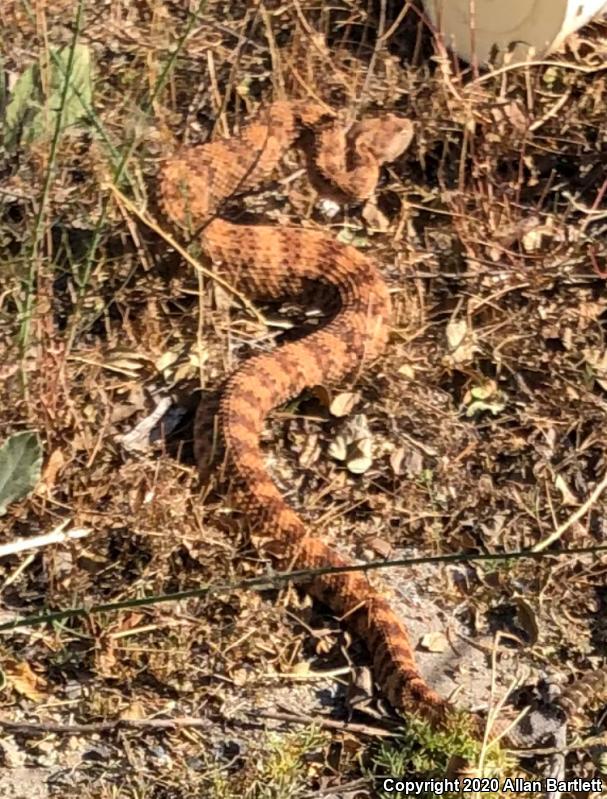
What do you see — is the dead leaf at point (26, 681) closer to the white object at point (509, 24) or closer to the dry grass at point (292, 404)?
the dry grass at point (292, 404)

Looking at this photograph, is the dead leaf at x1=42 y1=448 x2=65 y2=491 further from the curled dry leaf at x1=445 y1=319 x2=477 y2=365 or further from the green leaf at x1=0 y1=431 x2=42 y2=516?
the curled dry leaf at x1=445 y1=319 x2=477 y2=365

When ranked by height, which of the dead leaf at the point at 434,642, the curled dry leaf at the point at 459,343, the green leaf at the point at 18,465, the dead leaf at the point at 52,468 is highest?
the green leaf at the point at 18,465

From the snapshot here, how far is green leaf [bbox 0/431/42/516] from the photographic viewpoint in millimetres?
3303

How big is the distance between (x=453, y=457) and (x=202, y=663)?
1200 millimetres

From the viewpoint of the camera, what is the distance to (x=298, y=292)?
199 inches

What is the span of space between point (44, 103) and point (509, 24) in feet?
7.87

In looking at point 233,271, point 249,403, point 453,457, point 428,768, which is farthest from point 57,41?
point 428,768

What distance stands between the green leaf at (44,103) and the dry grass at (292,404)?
10 centimetres

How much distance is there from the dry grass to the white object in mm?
116

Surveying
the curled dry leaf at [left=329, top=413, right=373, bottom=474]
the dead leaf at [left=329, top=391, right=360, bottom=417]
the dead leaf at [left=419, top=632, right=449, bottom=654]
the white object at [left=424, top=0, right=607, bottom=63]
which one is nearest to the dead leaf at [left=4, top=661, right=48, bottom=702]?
the dead leaf at [left=419, top=632, right=449, bottom=654]

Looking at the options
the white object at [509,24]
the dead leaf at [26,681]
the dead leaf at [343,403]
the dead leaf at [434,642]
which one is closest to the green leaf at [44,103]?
the dead leaf at [343,403]

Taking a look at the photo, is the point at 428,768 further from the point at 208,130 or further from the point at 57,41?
the point at 57,41

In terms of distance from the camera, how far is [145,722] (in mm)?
3576

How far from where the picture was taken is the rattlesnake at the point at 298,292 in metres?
3.82
